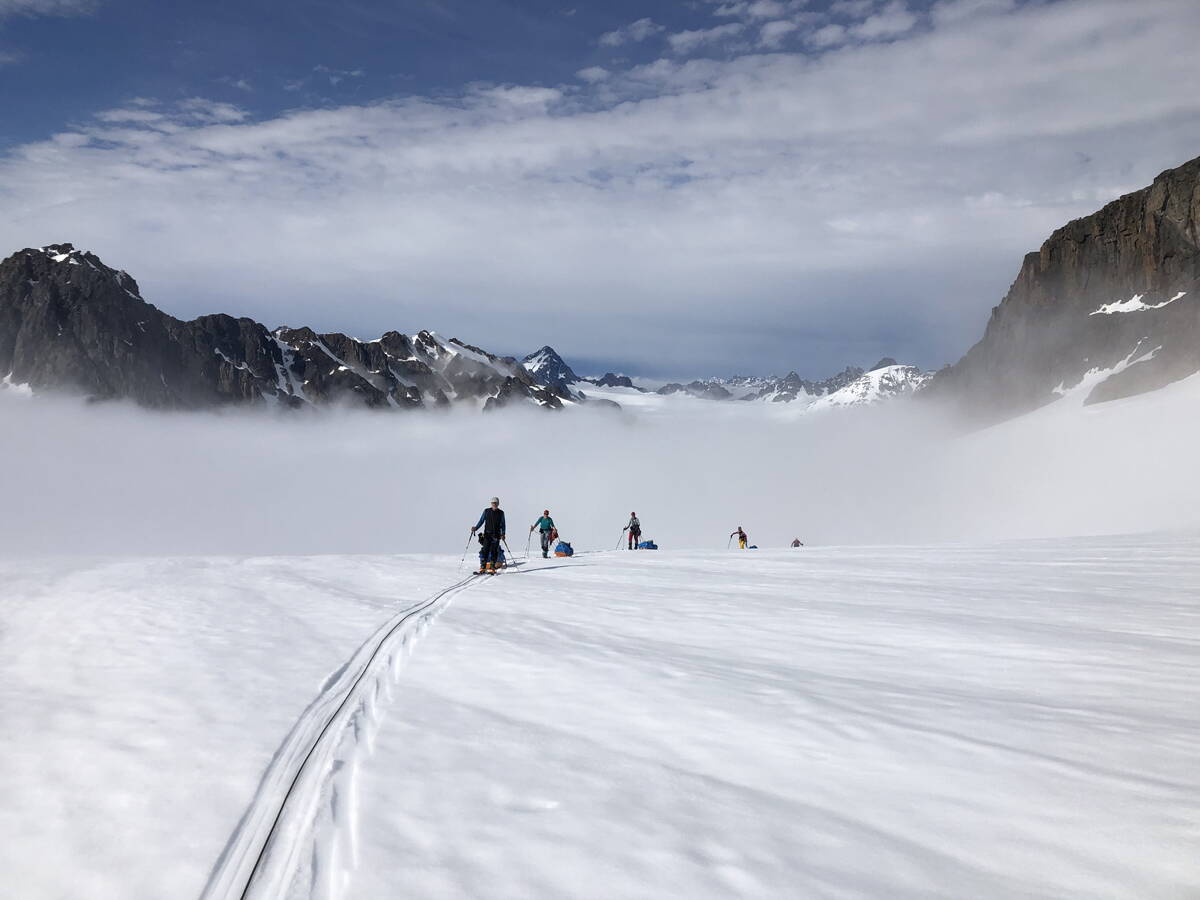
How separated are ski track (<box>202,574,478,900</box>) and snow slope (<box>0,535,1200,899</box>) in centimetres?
3

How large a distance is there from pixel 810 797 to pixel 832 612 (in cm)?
760

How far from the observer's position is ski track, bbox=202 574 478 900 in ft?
13.4

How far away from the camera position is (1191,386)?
137000 mm

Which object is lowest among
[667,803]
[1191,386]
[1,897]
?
[1,897]

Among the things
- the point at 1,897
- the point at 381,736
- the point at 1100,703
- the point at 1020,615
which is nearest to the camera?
the point at 1,897

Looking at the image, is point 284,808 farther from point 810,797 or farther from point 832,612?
point 832,612

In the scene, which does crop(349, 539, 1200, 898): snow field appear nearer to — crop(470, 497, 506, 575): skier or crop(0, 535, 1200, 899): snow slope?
crop(0, 535, 1200, 899): snow slope

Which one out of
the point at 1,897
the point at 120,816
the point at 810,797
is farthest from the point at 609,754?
the point at 1,897

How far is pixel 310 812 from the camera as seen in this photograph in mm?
4789

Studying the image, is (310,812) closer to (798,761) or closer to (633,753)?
(633,753)

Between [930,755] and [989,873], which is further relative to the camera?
[930,755]

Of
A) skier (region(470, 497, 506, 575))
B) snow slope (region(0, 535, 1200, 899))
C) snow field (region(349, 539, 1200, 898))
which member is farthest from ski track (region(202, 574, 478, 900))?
skier (region(470, 497, 506, 575))

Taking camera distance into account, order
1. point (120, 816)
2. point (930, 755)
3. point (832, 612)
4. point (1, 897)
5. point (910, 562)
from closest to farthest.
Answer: point (1, 897)
point (120, 816)
point (930, 755)
point (832, 612)
point (910, 562)

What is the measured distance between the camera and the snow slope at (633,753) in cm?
415
